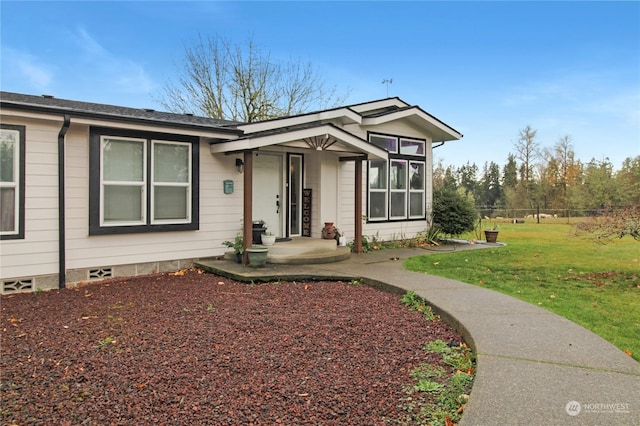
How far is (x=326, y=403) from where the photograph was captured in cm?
→ 286

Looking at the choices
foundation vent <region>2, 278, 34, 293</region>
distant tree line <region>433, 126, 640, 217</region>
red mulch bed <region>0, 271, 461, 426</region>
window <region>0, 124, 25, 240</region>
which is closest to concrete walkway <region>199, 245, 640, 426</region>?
red mulch bed <region>0, 271, 461, 426</region>

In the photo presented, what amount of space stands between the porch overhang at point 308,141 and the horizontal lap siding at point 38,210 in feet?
8.92

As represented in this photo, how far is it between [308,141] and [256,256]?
9.01ft

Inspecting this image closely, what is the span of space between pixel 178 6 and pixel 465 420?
560 inches

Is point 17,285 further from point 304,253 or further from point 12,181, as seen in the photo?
point 304,253

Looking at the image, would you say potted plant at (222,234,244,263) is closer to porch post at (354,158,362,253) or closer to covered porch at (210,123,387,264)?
covered porch at (210,123,387,264)

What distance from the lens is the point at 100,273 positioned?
703 centimetres

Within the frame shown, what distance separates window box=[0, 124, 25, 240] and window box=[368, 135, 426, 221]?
7459mm

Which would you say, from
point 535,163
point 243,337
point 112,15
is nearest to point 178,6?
point 112,15

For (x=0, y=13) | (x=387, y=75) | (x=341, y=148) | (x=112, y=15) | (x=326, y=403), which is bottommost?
(x=326, y=403)

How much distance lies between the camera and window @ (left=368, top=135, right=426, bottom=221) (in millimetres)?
11242

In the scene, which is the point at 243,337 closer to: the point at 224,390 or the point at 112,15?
the point at 224,390

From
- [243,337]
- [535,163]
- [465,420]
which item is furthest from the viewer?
[535,163]

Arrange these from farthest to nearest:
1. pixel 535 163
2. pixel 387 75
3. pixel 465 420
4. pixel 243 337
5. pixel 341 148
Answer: pixel 535 163 < pixel 387 75 < pixel 341 148 < pixel 243 337 < pixel 465 420
